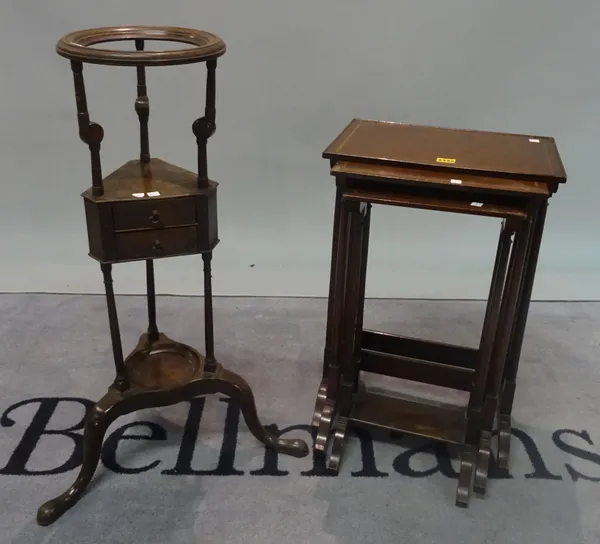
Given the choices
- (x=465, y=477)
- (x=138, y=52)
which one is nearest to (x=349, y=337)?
(x=465, y=477)

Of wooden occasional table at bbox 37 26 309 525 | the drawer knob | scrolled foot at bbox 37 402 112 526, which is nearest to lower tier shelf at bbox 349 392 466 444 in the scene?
wooden occasional table at bbox 37 26 309 525

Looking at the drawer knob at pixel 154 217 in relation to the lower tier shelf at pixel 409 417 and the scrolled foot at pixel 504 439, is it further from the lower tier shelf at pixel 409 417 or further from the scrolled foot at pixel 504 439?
the scrolled foot at pixel 504 439

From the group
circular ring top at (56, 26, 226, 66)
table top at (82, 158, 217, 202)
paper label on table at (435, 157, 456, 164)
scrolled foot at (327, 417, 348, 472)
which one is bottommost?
scrolled foot at (327, 417, 348, 472)

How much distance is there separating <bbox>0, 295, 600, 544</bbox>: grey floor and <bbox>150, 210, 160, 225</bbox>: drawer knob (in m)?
0.66

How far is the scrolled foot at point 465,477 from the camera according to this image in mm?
1609

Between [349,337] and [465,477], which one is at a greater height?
[349,337]

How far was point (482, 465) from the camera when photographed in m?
1.66

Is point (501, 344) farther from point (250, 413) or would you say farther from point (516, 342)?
point (250, 413)

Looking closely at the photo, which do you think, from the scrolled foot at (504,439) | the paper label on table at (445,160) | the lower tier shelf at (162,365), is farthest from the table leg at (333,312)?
the scrolled foot at (504,439)

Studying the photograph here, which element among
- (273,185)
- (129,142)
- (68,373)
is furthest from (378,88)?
(68,373)

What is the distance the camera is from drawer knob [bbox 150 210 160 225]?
1410 millimetres

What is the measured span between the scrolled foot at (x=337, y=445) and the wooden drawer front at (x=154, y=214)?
67 centimetres

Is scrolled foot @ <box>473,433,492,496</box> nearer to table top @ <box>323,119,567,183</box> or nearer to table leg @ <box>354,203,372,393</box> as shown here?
table leg @ <box>354,203,372,393</box>

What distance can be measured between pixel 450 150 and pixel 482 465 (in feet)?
2.51
